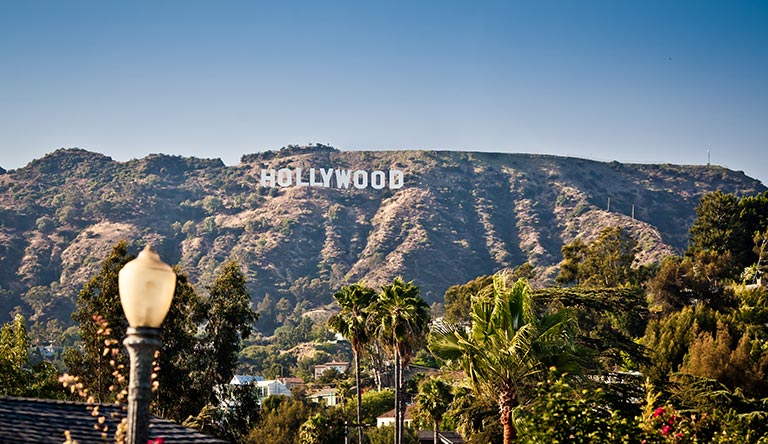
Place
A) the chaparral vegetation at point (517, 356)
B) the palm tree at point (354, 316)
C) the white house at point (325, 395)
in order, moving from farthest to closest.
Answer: the white house at point (325, 395) → the palm tree at point (354, 316) → the chaparral vegetation at point (517, 356)

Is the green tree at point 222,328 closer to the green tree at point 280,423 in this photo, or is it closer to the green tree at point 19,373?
the green tree at point 19,373

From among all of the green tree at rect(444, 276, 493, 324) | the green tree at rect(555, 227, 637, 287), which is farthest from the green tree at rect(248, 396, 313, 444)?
the green tree at rect(555, 227, 637, 287)

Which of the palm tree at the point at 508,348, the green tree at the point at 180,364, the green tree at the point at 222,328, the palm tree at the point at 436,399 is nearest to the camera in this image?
the palm tree at the point at 508,348

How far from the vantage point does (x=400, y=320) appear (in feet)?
205

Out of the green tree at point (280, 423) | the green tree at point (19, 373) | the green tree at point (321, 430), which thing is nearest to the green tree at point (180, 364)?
the green tree at point (19, 373)

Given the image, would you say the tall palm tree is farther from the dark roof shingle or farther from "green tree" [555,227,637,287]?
"green tree" [555,227,637,287]

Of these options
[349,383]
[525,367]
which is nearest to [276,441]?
[349,383]

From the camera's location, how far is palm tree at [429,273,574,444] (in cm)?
3278

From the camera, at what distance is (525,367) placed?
32.8 m

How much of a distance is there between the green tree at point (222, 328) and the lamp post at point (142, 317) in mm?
54331

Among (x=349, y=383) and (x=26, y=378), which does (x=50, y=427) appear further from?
(x=349, y=383)

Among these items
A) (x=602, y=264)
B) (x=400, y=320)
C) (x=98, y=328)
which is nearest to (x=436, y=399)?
(x=400, y=320)

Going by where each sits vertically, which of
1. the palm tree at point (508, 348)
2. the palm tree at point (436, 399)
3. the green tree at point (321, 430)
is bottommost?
the green tree at point (321, 430)

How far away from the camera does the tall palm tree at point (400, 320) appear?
62344mm
